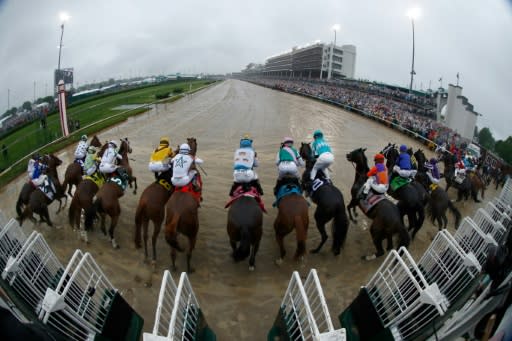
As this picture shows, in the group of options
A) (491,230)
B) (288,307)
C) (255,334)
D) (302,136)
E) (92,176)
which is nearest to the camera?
(288,307)

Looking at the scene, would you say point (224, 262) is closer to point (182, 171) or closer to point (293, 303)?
point (182, 171)

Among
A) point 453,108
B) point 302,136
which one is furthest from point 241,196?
point 302,136

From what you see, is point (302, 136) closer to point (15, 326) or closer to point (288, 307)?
point (288, 307)

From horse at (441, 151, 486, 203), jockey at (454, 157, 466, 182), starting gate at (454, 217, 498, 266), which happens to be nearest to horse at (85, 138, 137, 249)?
starting gate at (454, 217, 498, 266)

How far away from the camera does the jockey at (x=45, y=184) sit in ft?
14.0

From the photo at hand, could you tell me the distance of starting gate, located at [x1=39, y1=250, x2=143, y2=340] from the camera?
2.14 meters

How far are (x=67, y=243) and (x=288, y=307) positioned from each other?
145 inches

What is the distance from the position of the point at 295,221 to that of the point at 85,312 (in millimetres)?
2509

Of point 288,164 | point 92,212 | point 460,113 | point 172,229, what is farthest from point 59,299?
point 460,113

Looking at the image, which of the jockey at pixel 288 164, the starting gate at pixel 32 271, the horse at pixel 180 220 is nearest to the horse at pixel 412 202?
the jockey at pixel 288 164

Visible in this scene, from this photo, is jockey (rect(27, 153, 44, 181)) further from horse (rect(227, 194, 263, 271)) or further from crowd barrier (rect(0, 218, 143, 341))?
horse (rect(227, 194, 263, 271))

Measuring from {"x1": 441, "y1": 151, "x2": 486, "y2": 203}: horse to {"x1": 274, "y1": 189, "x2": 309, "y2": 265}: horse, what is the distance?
8.60 ft

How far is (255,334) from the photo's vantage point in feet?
9.17

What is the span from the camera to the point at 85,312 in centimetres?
241
